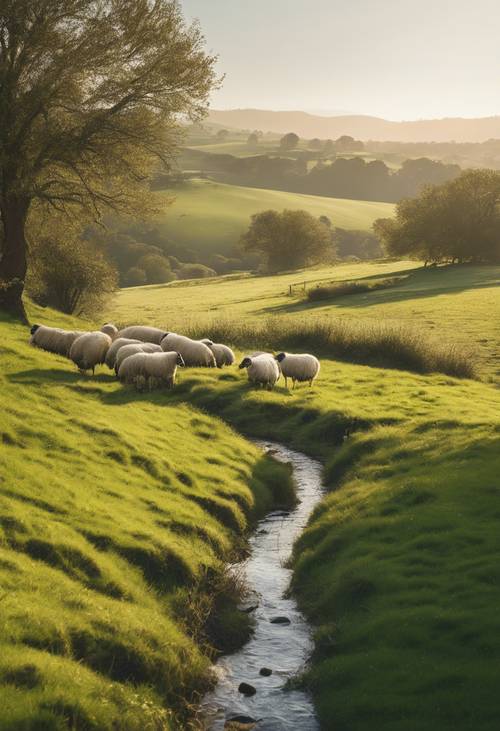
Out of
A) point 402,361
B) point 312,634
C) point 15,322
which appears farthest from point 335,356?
point 312,634

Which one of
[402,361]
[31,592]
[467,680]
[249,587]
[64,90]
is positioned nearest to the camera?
[467,680]

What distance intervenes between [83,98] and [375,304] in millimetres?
32433

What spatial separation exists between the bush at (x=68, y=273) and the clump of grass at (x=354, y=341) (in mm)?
7768

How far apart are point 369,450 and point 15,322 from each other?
1888cm

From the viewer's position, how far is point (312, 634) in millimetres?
12742

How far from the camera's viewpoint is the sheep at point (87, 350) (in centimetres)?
2773

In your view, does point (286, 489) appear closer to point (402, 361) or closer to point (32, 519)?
point (32, 519)

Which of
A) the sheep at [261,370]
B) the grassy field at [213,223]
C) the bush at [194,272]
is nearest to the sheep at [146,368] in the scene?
the sheep at [261,370]

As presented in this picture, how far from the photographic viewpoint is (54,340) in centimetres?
2980

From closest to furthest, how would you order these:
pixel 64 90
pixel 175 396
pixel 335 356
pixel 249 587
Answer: pixel 249 587, pixel 175 396, pixel 64 90, pixel 335 356

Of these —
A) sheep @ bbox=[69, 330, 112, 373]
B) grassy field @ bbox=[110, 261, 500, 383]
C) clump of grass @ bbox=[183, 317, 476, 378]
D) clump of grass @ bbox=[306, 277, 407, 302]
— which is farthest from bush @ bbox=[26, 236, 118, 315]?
clump of grass @ bbox=[306, 277, 407, 302]

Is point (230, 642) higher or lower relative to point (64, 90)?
lower

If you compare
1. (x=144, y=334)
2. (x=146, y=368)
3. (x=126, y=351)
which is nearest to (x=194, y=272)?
(x=144, y=334)

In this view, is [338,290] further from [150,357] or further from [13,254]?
[150,357]
